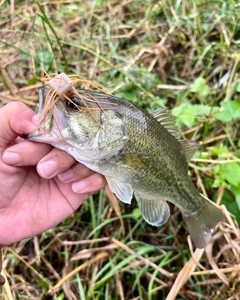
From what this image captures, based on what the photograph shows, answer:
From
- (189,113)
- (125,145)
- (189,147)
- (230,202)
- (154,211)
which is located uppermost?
(125,145)

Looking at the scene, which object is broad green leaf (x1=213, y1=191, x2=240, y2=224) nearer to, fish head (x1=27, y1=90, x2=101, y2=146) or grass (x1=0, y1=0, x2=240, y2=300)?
grass (x1=0, y1=0, x2=240, y2=300)

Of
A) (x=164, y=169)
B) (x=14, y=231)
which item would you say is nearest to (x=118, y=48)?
(x=164, y=169)

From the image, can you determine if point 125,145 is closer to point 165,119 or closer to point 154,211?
point 165,119

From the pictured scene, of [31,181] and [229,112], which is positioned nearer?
[31,181]

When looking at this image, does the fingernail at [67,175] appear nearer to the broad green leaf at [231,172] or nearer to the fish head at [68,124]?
the fish head at [68,124]

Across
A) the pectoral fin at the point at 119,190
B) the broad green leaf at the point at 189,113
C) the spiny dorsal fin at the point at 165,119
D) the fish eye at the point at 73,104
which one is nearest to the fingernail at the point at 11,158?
the fish eye at the point at 73,104

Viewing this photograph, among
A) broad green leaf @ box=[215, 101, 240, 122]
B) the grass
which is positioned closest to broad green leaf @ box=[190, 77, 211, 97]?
the grass

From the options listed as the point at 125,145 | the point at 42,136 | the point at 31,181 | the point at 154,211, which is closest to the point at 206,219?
the point at 154,211

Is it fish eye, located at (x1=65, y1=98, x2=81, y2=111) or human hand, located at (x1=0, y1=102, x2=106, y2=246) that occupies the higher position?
fish eye, located at (x1=65, y1=98, x2=81, y2=111)
